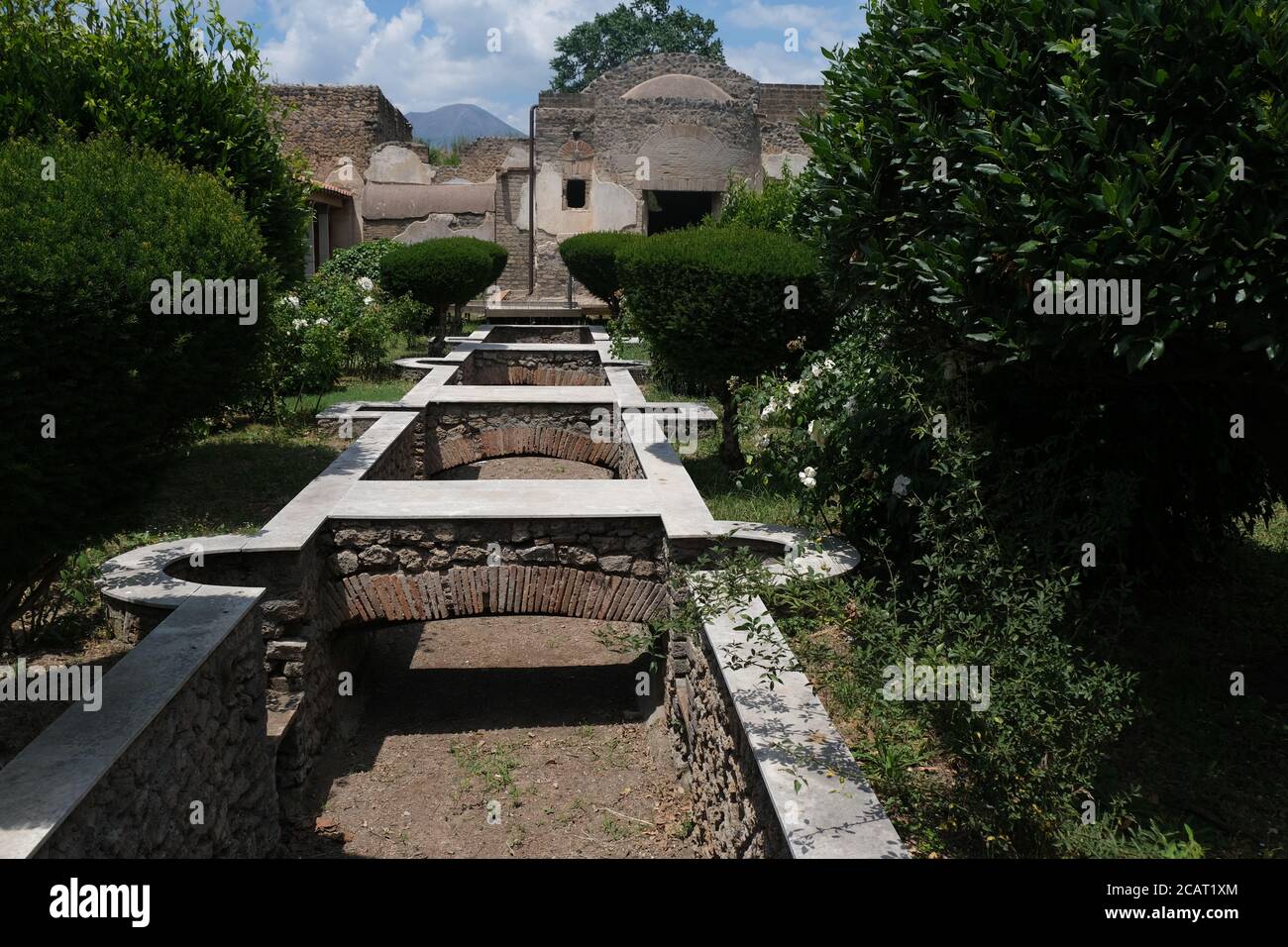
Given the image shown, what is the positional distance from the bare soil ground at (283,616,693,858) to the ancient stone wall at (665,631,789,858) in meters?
0.26

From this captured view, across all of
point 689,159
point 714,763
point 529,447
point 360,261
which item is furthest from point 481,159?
point 714,763

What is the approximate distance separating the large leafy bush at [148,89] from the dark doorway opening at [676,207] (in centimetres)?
1564

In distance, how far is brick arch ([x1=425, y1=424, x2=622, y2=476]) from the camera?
33.0 feet

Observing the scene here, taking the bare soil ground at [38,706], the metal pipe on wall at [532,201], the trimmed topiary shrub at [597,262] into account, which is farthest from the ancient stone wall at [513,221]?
the bare soil ground at [38,706]

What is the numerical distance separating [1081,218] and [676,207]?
75.3 ft

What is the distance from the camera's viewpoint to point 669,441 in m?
8.32

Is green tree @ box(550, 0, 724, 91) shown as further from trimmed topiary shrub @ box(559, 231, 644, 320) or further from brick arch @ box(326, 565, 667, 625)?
brick arch @ box(326, 565, 667, 625)

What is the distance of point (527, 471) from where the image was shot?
39.4 ft

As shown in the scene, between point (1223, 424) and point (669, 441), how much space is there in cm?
434

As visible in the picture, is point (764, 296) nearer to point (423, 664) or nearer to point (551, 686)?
point (551, 686)

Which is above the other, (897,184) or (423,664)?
(897,184)

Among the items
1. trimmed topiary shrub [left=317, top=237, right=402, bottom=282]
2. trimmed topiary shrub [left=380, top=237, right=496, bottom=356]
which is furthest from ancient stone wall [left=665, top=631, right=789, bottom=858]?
→ trimmed topiary shrub [left=317, top=237, right=402, bottom=282]

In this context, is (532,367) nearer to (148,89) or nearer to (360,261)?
(360,261)
